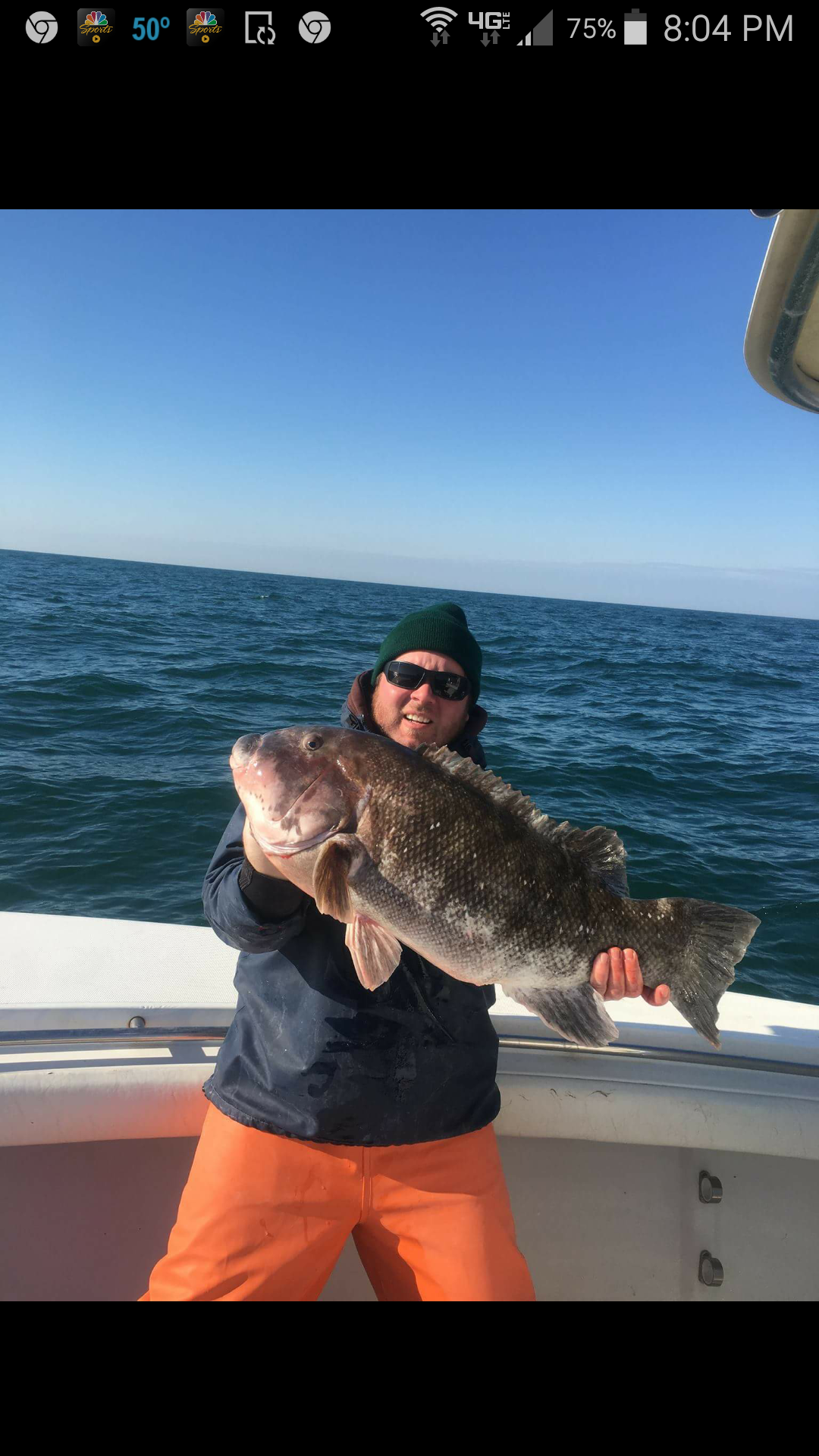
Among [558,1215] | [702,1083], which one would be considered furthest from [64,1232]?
[702,1083]

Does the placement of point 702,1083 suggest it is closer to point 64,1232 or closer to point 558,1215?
point 558,1215

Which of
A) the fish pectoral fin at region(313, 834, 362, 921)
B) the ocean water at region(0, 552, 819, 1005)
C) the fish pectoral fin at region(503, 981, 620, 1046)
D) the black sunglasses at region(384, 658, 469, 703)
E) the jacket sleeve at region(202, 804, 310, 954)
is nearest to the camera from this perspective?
the fish pectoral fin at region(313, 834, 362, 921)

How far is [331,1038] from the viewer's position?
253 centimetres

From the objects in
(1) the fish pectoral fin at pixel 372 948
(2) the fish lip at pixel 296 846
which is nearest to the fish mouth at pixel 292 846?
(2) the fish lip at pixel 296 846

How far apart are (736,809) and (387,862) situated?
10022mm

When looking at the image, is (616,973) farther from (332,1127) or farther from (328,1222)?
(328,1222)

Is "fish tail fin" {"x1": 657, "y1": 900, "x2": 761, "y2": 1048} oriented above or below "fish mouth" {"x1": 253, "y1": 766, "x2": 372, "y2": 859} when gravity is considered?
below

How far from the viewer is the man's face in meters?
3.17
